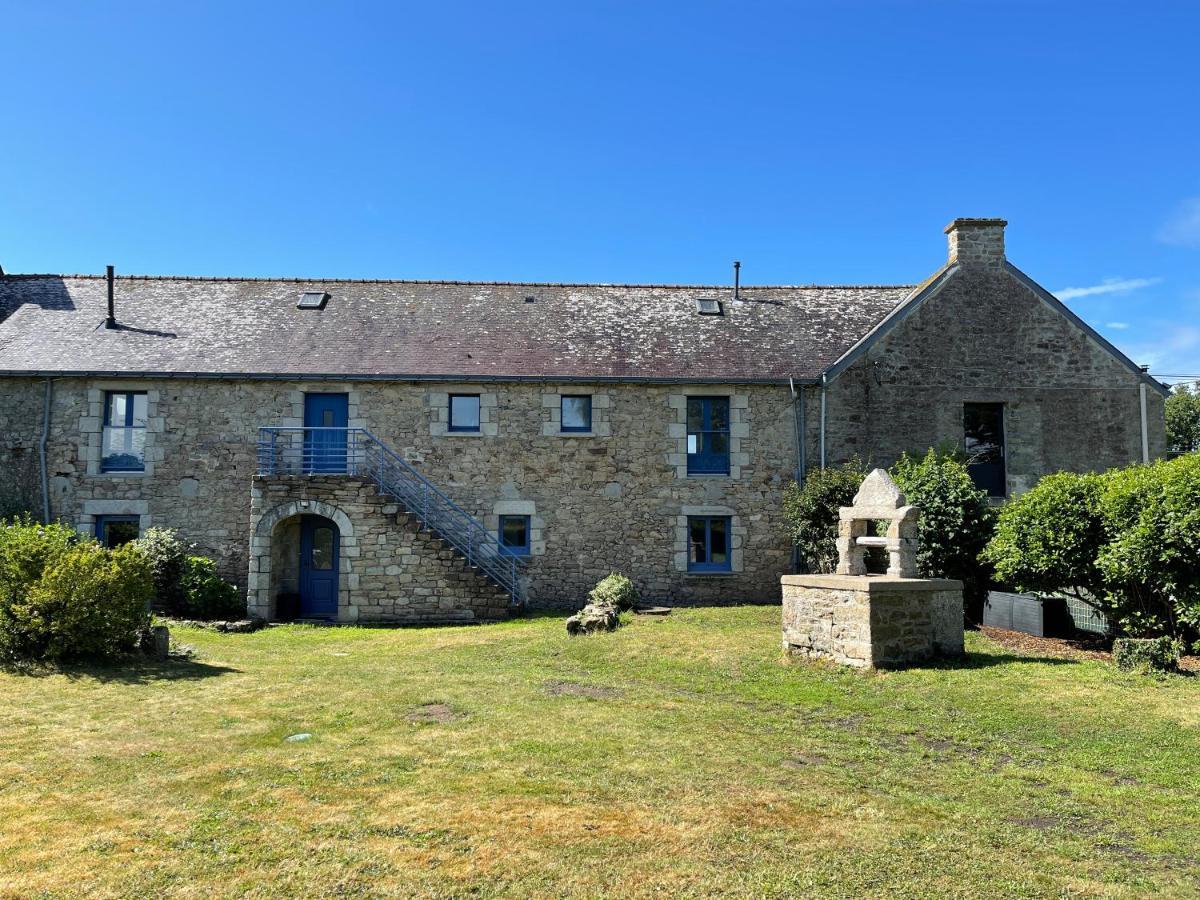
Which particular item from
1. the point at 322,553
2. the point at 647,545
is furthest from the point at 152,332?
the point at 647,545

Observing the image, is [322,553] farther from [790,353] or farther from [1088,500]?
[1088,500]

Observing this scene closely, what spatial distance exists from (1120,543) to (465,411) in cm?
1136

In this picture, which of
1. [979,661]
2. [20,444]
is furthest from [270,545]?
[979,661]

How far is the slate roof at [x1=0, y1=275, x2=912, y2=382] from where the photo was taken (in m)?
16.6

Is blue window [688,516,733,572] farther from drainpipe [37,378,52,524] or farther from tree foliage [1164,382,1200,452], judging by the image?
tree foliage [1164,382,1200,452]

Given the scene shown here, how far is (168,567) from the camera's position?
15148 millimetres

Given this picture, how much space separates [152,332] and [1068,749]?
58.1 feet

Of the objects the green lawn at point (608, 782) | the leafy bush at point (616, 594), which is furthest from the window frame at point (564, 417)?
the green lawn at point (608, 782)

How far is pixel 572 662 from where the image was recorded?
10.4 metres

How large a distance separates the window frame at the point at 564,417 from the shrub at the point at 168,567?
7.49 meters

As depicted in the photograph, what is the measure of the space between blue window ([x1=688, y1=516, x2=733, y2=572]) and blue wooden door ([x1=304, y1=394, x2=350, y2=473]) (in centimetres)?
702

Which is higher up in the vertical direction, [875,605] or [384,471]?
[384,471]

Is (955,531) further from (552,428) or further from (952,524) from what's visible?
(552,428)

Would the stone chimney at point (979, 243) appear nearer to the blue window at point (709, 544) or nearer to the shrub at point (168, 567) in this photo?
the blue window at point (709, 544)
